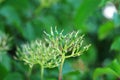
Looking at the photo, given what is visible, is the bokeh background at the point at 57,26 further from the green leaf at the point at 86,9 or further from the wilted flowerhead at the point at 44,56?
the wilted flowerhead at the point at 44,56

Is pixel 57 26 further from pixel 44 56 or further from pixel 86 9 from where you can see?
pixel 44 56

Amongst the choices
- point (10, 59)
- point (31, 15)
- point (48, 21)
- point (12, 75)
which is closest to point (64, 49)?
point (12, 75)

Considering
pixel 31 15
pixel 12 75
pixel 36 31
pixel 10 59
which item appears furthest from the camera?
pixel 31 15

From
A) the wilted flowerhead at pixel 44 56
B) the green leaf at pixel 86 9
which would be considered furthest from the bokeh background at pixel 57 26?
the wilted flowerhead at pixel 44 56

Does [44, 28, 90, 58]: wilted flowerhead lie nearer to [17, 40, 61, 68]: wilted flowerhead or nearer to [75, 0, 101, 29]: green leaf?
[17, 40, 61, 68]: wilted flowerhead

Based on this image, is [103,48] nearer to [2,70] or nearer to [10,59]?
[10,59]

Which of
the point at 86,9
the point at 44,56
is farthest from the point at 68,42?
the point at 86,9

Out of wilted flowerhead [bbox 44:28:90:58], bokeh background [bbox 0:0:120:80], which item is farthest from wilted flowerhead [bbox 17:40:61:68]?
bokeh background [bbox 0:0:120:80]

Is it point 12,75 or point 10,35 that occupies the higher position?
point 10,35
